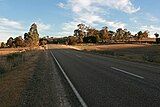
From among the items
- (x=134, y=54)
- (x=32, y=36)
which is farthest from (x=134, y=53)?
(x=32, y=36)

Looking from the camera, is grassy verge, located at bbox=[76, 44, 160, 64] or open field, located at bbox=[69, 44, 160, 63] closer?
grassy verge, located at bbox=[76, 44, 160, 64]

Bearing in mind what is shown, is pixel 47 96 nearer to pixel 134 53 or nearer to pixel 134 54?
pixel 134 54

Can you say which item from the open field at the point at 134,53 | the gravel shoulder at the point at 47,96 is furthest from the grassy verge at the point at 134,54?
the gravel shoulder at the point at 47,96

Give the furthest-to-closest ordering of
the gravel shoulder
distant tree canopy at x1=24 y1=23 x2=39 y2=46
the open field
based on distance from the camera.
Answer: distant tree canopy at x1=24 y1=23 x2=39 y2=46, the open field, the gravel shoulder

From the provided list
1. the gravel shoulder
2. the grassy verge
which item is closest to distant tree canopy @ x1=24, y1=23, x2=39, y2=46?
the grassy verge

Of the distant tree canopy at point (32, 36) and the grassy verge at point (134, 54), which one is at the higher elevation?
the distant tree canopy at point (32, 36)

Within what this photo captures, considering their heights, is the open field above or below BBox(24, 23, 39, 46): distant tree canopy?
below

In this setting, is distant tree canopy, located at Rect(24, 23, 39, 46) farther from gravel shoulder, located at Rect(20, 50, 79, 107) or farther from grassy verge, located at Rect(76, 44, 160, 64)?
gravel shoulder, located at Rect(20, 50, 79, 107)

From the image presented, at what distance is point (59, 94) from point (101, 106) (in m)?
2.60

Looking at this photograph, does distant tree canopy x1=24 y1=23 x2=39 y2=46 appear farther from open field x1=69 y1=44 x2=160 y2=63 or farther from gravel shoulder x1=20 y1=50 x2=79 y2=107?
gravel shoulder x1=20 y1=50 x2=79 y2=107

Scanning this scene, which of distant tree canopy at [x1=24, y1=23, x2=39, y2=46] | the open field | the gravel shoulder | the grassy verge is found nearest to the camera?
the gravel shoulder

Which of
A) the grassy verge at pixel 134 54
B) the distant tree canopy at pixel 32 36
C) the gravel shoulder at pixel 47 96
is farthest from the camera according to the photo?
the distant tree canopy at pixel 32 36

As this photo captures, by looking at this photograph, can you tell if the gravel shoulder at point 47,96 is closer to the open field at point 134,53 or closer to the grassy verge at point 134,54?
the grassy verge at point 134,54

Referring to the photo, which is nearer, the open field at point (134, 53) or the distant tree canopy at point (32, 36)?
the open field at point (134, 53)
